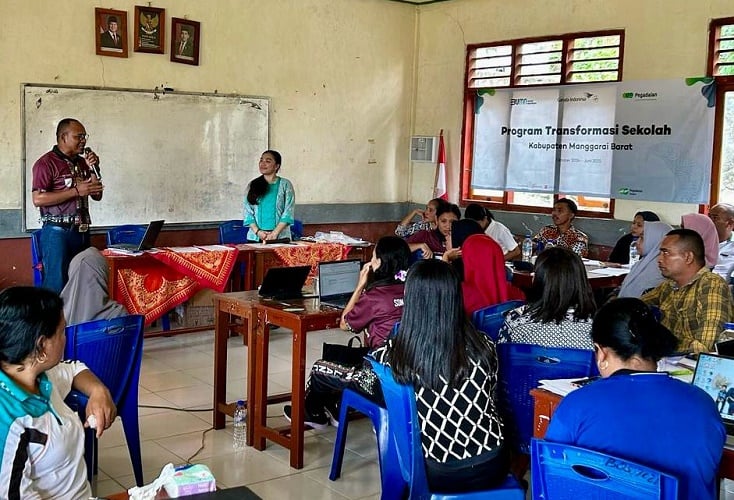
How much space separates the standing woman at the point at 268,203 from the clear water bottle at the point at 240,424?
274 cm

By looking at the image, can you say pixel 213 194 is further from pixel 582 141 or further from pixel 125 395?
pixel 125 395

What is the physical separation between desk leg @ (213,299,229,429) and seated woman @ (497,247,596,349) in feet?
5.68

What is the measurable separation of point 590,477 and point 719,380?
86 cm

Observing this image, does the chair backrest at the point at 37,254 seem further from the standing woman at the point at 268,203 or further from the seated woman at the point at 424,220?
the seated woman at the point at 424,220

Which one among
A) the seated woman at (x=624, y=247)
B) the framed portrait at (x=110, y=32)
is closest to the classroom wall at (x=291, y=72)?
the framed portrait at (x=110, y=32)

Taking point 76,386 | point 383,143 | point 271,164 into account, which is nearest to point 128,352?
point 76,386

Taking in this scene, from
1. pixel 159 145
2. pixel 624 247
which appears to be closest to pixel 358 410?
pixel 624 247

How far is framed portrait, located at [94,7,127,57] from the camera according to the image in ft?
24.2

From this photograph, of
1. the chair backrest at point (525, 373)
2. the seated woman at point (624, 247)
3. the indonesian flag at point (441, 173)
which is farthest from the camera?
the indonesian flag at point (441, 173)

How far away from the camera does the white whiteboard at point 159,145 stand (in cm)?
723

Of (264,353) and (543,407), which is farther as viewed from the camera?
(264,353)

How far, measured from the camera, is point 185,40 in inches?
311

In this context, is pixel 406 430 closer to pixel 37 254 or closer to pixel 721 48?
pixel 37 254

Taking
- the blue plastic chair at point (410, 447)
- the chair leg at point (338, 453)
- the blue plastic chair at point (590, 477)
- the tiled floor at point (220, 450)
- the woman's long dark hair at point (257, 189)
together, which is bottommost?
the tiled floor at point (220, 450)
